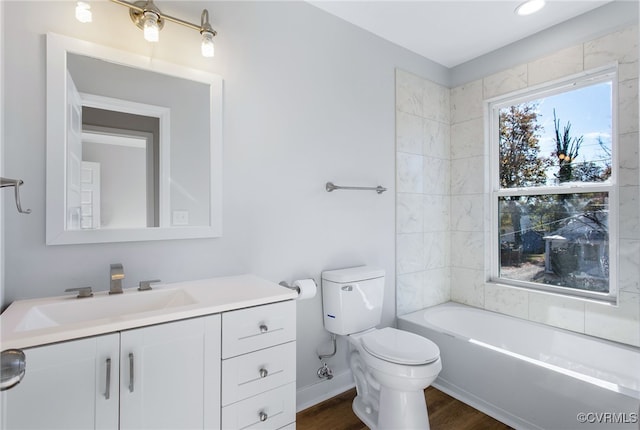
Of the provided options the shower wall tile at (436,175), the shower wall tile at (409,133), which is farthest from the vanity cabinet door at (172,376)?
the shower wall tile at (436,175)

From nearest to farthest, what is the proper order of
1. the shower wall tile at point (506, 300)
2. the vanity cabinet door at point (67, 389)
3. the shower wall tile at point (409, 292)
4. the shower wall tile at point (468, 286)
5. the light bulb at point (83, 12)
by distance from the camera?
the vanity cabinet door at point (67, 389) → the light bulb at point (83, 12) → the shower wall tile at point (506, 300) → the shower wall tile at point (409, 292) → the shower wall tile at point (468, 286)

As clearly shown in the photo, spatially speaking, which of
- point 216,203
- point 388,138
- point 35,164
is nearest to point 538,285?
point 388,138

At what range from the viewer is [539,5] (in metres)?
2.01

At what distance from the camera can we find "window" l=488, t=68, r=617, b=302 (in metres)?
2.08

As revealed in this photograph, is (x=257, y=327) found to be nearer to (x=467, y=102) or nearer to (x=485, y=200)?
(x=485, y=200)

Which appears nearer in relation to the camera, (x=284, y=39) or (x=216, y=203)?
(x=216, y=203)

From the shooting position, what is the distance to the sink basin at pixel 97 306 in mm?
1129

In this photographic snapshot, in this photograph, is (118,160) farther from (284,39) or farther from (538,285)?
(538,285)

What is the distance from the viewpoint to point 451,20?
2.17 meters

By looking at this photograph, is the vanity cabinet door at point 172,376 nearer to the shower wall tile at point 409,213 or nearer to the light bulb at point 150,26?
the light bulb at point 150,26

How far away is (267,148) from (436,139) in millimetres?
1628

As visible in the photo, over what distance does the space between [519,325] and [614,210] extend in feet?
3.26

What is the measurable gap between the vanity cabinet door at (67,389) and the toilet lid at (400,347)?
1.18 m

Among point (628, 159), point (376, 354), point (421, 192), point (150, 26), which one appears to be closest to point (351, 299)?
point (376, 354)
